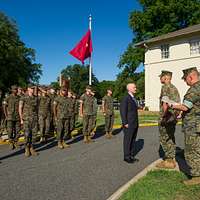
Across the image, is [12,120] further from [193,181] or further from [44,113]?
[193,181]

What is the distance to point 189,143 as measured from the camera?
17.8ft

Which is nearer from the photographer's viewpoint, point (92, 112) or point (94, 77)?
point (92, 112)

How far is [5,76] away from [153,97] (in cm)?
2194

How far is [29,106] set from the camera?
851cm

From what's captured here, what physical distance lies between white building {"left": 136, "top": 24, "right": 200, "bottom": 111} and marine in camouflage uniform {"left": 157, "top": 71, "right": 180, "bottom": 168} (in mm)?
21590

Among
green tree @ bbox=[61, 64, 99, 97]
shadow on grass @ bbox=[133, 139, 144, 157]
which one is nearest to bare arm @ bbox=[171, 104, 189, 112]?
shadow on grass @ bbox=[133, 139, 144, 157]

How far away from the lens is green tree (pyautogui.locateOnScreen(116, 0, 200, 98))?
130ft

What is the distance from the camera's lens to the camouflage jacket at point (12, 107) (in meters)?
9.99

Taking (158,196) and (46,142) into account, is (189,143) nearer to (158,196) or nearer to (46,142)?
(158,196)

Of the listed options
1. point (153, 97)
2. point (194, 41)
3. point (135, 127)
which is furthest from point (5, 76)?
point (135, 127)

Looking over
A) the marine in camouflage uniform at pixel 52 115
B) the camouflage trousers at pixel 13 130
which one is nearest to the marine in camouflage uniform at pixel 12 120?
the camouflage trousers at pixel 13 130

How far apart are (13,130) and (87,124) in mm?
2543

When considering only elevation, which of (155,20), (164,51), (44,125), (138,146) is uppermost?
(155,20)

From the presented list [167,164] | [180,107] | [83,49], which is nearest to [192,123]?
[180,107]
